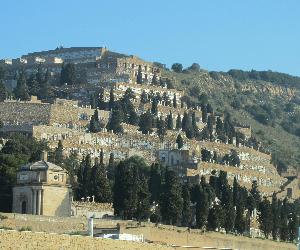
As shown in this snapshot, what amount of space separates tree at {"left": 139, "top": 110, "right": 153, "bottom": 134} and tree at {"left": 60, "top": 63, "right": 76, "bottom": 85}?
14.7 metres

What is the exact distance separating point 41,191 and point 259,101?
10236 cm

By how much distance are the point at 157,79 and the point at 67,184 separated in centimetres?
6034

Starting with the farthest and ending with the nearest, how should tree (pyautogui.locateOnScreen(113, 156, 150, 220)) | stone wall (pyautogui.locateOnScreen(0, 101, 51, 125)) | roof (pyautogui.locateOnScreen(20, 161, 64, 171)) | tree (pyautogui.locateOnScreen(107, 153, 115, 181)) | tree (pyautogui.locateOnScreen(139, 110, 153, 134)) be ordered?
tree (pyautogui.locateOnScreen(139, 110, 153, 134)), stone wall (pyautogui.locateOnScreen(0, 101, 51, 125)), tree (pyautogui.locateOnScreen(107, 153, 115, 181)), tree (pyautogui.locateOnScreen(113, 156, 150, 220)), roof (pyautogui.locateOnScreen(20, 161, 64, 171))

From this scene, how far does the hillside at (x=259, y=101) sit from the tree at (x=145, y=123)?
2122 centimetres

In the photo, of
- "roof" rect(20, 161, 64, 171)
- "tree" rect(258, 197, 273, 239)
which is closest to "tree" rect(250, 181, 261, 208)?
"tree" rect(258, 197, 273, 239)

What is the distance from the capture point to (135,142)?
103188 millimetres

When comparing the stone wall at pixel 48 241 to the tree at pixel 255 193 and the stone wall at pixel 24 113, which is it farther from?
the stone wall at pixel 24 113

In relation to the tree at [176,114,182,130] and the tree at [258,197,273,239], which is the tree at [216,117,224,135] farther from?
the tree at [258,197,273,239]

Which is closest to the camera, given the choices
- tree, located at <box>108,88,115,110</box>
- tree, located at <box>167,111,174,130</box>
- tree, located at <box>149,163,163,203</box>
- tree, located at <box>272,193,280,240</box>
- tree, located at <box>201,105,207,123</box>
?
tree, located at <box>149,163,163,203</box>

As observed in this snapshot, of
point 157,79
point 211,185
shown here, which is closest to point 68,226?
point 211,185

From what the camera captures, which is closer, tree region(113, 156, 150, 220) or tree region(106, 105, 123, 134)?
tree region(113, 156, 150, 220)

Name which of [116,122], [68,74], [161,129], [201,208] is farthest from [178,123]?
[201,208]

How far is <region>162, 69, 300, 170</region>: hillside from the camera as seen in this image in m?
137

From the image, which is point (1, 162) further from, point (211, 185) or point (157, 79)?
point (157, 79)
